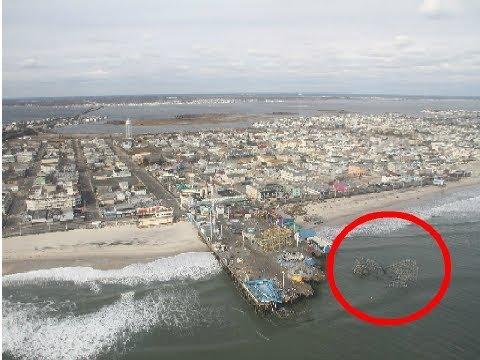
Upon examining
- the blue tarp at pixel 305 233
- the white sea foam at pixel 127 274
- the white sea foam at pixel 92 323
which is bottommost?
→ the white sea foam at pixel 92 323

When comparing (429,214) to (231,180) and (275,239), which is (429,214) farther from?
(231,180)

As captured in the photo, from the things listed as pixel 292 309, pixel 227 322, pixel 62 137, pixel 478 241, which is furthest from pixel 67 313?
pixel 62 137

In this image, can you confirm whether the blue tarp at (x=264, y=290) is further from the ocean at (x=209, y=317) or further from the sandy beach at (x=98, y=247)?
the sandy beach at (x=98, y=247)

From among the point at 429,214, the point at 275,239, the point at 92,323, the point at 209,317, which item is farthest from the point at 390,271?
the point at 92,323

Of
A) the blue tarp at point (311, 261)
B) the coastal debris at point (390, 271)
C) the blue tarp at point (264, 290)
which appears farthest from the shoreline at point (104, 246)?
the coastal debris at point (390, 271)

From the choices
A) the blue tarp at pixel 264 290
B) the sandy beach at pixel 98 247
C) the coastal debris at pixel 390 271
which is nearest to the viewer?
the blue tarp at pixel 264 290

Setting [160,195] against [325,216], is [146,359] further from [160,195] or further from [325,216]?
[160,195]
